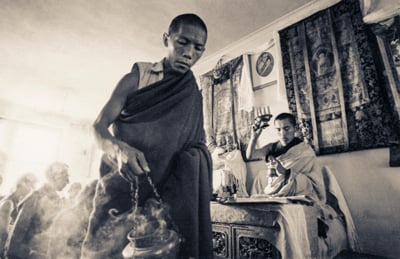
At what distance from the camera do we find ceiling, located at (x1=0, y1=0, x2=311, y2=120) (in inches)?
133

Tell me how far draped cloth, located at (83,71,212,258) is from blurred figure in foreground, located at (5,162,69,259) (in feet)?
2.11

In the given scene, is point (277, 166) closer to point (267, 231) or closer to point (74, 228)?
point (267, 231)

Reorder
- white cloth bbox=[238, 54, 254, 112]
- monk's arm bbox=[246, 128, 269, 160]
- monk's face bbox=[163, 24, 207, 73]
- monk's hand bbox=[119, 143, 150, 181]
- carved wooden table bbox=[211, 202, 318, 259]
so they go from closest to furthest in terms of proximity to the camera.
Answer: monk's hand bbox=[119, 143, 150, 181]
monk's face bbox=[163, 24, 207, 73]
carved wooden table bbox=[211, 202, 318, 259]
monk's arm bbox=[246, 128, 269, 160]
white cloth bbox=[238, 54, 254, 112]

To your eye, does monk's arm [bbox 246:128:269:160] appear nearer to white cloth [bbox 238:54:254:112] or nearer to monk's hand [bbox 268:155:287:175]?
monk's hand [bbox 268:155:287:175]

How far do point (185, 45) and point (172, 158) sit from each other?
1.43ft

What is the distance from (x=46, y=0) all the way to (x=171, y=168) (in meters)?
3.73

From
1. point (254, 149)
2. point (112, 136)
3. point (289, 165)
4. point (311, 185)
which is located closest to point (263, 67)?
point (254, 149)

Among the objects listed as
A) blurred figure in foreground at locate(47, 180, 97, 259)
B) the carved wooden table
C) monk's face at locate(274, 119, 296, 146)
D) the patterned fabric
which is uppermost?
the patterned fabric

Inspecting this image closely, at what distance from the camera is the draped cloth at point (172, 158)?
2.51ft

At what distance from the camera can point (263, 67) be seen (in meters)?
3.57

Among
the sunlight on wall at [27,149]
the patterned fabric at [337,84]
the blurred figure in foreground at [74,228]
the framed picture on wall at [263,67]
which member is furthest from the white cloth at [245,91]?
the sunlight on wall at [27,149]

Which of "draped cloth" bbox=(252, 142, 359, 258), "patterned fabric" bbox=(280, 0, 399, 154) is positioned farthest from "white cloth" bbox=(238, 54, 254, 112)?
"draped cloth" bbox=(252, 142, 359, 258)

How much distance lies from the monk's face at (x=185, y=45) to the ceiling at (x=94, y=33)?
2.73 meters

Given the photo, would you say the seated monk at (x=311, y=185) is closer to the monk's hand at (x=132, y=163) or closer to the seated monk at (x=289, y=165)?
the seated monk at (x=289, y=165)
